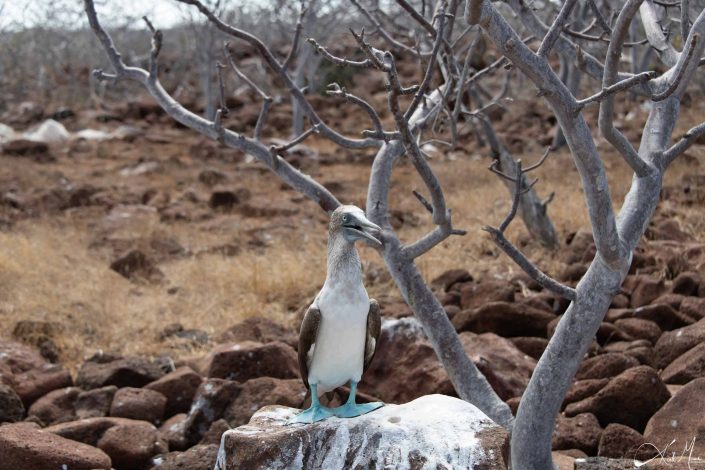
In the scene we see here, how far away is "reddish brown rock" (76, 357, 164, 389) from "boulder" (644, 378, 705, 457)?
2947 millimetres

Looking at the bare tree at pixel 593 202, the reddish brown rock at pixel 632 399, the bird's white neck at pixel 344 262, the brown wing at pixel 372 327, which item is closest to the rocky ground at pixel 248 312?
the reddish brown rock at pixel 632 399

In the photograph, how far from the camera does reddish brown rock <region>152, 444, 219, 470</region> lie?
3.98 meters

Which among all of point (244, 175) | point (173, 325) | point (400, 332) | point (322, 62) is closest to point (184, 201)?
point (244, 175)

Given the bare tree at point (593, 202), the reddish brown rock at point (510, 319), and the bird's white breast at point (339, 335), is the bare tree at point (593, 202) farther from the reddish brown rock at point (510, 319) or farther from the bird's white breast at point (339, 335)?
the reddish brown rock at point (510, 319)

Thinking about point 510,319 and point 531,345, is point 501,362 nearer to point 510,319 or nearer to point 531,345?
point 531,345

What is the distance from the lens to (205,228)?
1050 cm

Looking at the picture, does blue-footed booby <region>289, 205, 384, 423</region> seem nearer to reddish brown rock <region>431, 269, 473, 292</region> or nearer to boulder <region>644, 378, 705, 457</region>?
boulder <region>644, 378, 705, 457</region>

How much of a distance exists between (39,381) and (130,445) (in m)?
1.33

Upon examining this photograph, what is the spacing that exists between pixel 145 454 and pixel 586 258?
388cm

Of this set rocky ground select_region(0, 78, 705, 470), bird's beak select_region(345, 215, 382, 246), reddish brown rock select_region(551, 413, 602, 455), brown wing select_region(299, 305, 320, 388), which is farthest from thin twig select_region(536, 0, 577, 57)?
reddish brown rock select_region(551, 413, 602, 455)

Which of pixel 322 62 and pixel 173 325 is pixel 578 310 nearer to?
pixel 173 325

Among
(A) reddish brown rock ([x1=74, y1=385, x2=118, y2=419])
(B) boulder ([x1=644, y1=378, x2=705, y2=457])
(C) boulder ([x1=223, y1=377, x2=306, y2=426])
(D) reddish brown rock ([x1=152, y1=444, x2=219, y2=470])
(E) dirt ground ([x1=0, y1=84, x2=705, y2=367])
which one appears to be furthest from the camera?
(E) dirt ground ([x1=0, y1=84, x2=705, y2=367])

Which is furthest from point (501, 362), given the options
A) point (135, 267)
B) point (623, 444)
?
point (135, 267)

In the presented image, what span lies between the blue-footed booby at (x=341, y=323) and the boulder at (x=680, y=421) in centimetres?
155
